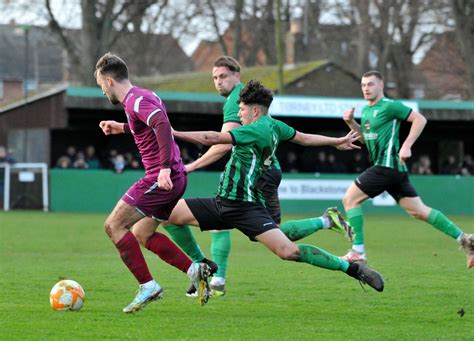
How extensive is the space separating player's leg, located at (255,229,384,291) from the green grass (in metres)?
0.30

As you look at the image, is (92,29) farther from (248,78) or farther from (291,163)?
(291,163)

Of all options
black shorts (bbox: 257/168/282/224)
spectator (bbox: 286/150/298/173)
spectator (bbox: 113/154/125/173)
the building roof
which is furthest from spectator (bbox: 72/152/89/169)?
black shorts (bbox: 257/168/282/224)

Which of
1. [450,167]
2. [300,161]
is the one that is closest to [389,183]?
[300,161]

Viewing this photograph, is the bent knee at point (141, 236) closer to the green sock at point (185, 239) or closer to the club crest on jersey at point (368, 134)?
the green sock at point (185, 239)

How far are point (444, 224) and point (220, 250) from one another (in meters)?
3.12

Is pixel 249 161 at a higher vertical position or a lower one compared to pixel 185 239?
higher

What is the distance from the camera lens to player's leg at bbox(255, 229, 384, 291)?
7492 millimetres

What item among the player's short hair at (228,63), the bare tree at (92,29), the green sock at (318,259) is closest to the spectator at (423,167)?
the bare tree at (92,29)

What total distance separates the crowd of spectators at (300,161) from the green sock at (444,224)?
15.9 metres

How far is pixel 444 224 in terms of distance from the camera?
10.8 m

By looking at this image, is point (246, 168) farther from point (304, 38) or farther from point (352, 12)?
point (304, 38)

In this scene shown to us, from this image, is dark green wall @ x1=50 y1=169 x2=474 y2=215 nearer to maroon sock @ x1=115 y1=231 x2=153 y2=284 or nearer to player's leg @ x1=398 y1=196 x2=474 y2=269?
player's leg @ x1=398 y1=196 x2=474 y2=269

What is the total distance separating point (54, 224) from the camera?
2000cm

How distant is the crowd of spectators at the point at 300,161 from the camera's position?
27219 millimetres
